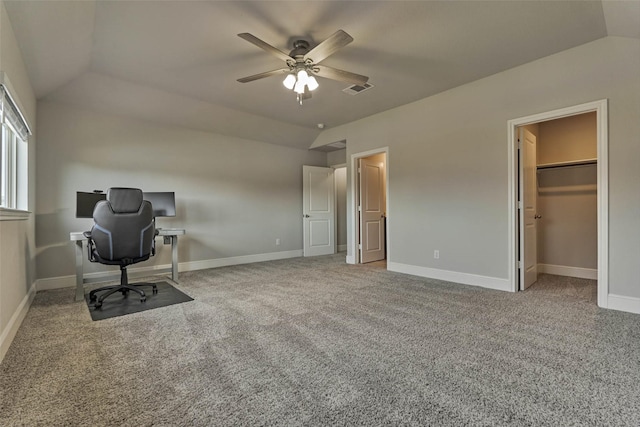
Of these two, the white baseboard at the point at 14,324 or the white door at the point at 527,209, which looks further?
the white door at the point at 527,209

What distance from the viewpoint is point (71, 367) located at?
185 cm

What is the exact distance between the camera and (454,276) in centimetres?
404

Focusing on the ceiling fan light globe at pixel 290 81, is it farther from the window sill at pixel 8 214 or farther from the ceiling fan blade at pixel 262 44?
the window sill at pixel 8 214

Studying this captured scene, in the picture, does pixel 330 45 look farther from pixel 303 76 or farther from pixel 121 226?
pixel 121 226

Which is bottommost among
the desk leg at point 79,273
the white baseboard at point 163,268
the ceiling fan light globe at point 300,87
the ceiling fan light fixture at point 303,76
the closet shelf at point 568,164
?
the white baseboard at point 163,268

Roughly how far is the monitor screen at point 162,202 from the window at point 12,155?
1.33 metres

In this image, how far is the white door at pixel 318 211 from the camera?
6.49 metres

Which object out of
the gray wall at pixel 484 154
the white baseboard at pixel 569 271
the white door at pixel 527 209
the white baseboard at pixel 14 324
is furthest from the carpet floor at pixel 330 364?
the white baseboard at pixel 569 271

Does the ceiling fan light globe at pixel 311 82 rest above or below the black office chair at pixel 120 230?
above

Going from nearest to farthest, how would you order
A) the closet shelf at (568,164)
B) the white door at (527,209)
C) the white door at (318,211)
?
the white door at (527,209), the closet shelf at (568,164), the white door at (318,211)

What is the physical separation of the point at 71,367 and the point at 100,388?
0.41 meters

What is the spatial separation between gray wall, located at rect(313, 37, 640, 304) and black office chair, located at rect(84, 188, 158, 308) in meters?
3.51

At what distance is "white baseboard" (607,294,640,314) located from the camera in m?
2.73

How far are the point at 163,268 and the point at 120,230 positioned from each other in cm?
182
